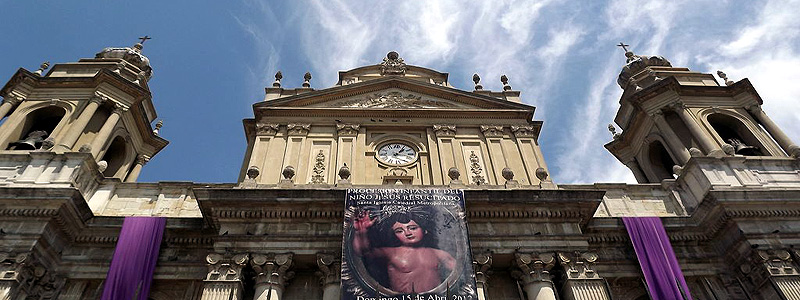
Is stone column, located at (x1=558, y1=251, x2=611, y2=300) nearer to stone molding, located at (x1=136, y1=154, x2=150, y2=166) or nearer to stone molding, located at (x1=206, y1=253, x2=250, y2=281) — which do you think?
stone molding, located at (x1=206, y1=253, x2=250, y2=281)

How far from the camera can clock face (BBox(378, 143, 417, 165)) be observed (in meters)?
17.7

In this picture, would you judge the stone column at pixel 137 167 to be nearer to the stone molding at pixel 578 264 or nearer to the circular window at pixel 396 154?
the circular window at pixel 396 154

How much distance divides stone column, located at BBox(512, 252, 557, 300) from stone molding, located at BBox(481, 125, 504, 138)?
6268 millimetres

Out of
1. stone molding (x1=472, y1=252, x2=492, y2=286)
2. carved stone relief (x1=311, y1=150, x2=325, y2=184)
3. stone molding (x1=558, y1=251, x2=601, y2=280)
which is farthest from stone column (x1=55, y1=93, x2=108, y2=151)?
stone molding (x1=558, y1=251, x2=601, y2=280)

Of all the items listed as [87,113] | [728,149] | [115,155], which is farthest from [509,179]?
[115,155]

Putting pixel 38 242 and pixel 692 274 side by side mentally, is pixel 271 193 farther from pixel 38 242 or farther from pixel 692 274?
pixel 692 274

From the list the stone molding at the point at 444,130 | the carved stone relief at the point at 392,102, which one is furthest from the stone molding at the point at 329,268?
the carved stone relief at the point at 392,102

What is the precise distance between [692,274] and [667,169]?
8.51 meters

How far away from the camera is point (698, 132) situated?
18.1m

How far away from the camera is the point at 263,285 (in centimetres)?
1217

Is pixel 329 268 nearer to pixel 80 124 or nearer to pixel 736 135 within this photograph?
pixel 80 124

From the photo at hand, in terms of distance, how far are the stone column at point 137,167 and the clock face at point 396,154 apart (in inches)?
399

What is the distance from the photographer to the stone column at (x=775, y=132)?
17.4 metres

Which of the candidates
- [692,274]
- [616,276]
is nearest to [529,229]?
[616,276]
